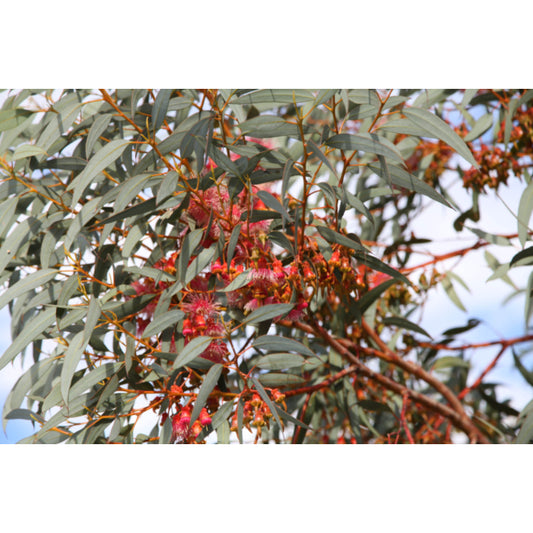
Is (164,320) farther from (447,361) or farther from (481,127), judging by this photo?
(447,361)

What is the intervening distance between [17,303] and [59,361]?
24cm

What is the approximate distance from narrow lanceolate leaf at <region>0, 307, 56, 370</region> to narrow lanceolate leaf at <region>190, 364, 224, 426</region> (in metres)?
0.30

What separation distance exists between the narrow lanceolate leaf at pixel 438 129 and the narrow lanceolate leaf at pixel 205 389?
454mm

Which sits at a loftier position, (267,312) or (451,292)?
(451,292)

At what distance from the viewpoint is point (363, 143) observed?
80 centimetres

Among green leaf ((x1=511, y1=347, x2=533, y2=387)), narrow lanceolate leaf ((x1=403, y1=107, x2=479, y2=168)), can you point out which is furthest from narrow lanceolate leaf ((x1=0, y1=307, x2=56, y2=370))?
green leaf ((x1=511, y1=347, x2=533, y2=387))

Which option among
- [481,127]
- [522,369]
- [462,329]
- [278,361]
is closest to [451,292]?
[462,329]

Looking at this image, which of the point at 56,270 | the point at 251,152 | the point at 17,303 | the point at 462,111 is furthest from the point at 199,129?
the point at 462,111

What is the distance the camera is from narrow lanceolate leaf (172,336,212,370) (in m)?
0.77

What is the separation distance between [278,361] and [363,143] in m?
0.36

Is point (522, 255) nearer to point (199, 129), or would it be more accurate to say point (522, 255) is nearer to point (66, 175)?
point (199, 129)

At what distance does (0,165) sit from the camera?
3.27 ft

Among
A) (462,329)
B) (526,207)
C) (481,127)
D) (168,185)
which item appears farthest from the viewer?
(462,329)

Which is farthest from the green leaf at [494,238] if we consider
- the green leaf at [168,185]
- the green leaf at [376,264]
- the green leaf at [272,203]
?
the green leaf at [168,185]
